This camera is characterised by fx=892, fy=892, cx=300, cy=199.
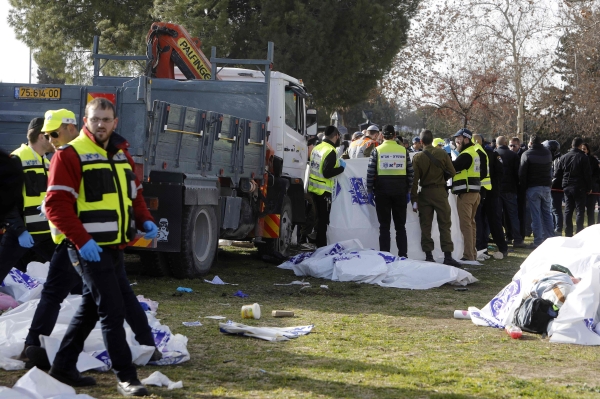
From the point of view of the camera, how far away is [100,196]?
201 inches

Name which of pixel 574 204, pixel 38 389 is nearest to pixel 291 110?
pixel 574 204

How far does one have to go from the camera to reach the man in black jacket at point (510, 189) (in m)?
17.3

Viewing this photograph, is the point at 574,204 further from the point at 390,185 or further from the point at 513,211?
the point at 390,185

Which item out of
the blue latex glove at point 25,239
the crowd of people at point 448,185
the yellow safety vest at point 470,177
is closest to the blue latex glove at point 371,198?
the crowd of people at point 448,185

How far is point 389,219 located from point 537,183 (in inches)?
206

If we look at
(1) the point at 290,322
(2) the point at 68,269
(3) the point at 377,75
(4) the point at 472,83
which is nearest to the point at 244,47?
(3) the point at 377,75

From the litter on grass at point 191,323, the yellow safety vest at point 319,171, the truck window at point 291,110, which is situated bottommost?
the litter on grass at point 191,323

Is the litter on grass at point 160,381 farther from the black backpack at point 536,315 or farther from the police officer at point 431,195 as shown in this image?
the police officer at point 431,195

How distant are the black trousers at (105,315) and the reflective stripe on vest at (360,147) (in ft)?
34.4

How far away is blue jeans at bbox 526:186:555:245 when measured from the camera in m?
17.0

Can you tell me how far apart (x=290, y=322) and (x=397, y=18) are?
24.6 meters

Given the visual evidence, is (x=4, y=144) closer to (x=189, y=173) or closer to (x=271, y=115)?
(x=189, y=173)

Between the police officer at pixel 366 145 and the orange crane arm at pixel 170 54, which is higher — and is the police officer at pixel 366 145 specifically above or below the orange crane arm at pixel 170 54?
below

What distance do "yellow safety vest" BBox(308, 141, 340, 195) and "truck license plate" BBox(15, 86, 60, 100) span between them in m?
4.27
